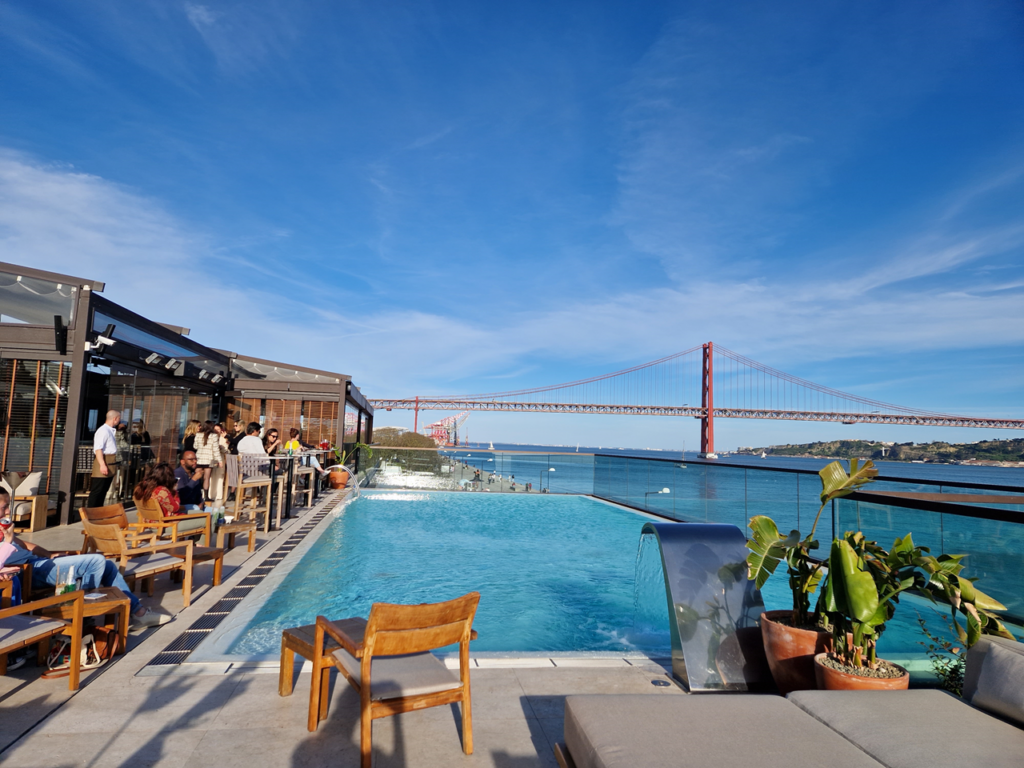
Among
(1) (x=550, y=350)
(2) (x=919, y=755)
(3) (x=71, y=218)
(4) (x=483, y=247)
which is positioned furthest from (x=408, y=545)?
(1) (x=550, y=350)

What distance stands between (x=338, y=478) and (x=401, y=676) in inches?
406

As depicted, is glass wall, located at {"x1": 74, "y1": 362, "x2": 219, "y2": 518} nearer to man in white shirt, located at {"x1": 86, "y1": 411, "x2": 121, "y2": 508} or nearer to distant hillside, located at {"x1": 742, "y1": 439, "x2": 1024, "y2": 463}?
man in white shirt, located at {"x1": 86, "y1": 411, "x2": 121, "y2": 508}

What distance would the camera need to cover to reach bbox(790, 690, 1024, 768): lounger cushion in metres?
1.49


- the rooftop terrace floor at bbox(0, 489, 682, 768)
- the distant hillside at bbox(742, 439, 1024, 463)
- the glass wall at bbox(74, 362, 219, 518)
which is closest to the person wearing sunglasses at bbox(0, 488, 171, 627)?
the rooftop terrace floor at bbox(0, 489, 682, 768)

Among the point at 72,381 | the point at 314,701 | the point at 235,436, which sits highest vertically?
the point at 72,381

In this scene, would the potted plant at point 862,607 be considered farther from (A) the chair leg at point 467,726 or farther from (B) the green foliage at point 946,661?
(A) the chair leg at point 467,726

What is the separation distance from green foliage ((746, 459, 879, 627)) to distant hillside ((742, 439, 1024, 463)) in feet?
105

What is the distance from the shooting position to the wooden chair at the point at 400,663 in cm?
192

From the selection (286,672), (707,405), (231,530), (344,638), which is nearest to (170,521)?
(231,530)

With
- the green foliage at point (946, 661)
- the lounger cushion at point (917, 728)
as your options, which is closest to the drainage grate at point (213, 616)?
the lounger cushion at point (917, 728)

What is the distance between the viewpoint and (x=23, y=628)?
2.46m

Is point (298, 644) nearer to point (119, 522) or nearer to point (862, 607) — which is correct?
point (862, 607)

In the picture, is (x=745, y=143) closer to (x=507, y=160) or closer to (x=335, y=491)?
(x=507, y=160)

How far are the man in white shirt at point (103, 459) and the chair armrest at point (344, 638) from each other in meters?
5.58
